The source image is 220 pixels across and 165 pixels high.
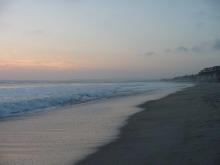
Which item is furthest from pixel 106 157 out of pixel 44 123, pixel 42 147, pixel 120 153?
pixel 44 123

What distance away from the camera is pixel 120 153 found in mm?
8789

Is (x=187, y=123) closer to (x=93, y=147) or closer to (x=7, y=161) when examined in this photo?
(x=93, y=147)

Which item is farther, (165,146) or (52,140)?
(52,140)

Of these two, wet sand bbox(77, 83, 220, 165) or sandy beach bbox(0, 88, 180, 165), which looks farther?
sandy beach bbox(0, 88, 180, 165)

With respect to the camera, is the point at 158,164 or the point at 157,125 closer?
the point at 158,164

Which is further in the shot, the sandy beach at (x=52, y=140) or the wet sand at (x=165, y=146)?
the sandy beach at (x=52, y=140)

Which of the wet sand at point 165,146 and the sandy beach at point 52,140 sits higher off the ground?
the sandy beach at point 52,140

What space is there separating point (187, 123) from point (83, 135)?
405cm

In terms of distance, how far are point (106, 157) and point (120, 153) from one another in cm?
48

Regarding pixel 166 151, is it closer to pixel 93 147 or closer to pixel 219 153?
pixel 219 153

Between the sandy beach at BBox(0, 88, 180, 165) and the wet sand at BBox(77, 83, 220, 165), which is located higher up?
the sandy beach at BBox(0, 88, 180, 165)

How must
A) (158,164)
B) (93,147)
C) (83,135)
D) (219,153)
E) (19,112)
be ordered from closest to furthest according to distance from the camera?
(158,164)
(219,153)
(93,147)
(83,135)
(19,112)

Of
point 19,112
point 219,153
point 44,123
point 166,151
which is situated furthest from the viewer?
point 19,112

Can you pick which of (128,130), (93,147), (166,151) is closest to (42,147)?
(93,147)
